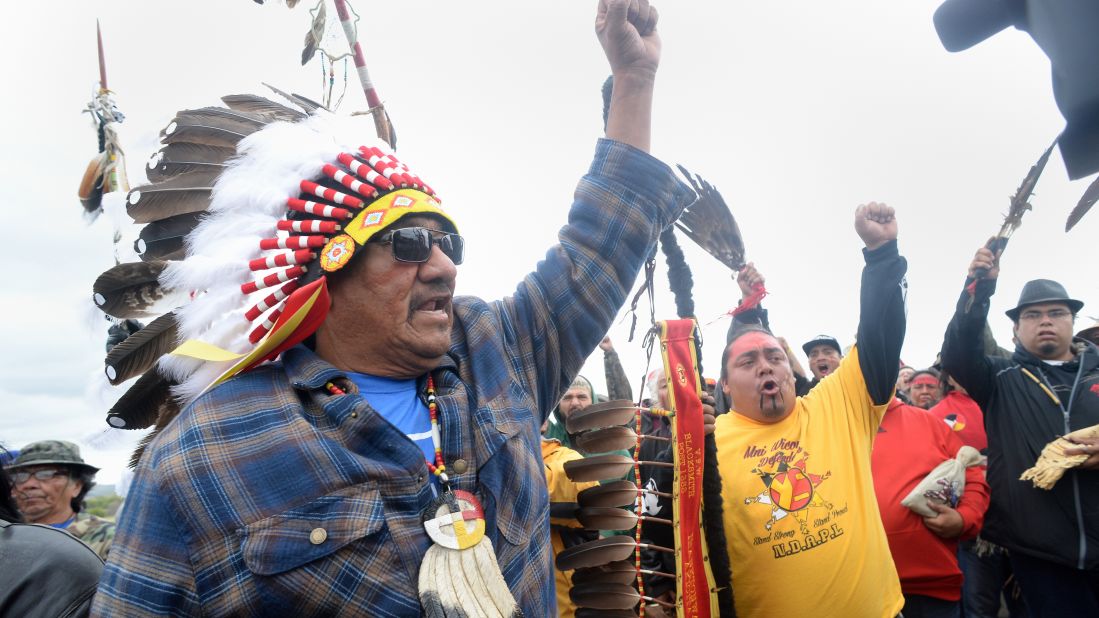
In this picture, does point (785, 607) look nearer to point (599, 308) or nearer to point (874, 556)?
point (874, 556)

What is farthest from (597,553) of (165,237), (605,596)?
(165,237)

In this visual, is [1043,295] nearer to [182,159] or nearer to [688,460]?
[688,460]

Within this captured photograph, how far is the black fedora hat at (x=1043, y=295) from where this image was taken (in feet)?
14.6

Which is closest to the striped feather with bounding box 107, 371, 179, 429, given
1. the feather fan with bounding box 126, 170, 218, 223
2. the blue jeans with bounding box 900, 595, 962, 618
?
the feather fan with bounding box 126, 170, 218, 223

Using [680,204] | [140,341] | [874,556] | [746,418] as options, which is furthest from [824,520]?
[140,341]

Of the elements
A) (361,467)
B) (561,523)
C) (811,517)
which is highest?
(361,467)

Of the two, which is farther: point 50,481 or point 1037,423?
point 50,481

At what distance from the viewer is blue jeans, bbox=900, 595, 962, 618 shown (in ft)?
12.8

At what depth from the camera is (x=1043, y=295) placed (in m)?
4.54

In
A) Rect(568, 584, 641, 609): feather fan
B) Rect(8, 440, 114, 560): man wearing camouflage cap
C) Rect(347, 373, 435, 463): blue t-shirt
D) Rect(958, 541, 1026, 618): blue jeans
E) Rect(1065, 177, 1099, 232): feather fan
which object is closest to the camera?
Rect(1065, 177, 1099, 232): feather fan

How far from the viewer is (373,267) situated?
1.82 metres

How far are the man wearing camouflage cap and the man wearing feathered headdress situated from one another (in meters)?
3.24

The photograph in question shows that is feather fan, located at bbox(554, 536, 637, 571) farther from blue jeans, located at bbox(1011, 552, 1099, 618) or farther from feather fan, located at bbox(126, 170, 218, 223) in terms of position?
blue jeans, located at bbox(1011, 552, 1099, 618)

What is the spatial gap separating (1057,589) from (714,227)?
2968 millimetres
